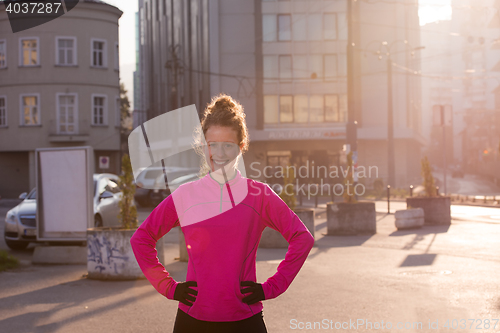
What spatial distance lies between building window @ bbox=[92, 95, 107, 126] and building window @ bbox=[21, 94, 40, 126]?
3362mm

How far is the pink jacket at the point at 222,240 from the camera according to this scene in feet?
8.86

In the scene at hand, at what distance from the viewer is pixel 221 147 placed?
2.88 meters

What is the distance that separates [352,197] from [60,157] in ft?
23.2

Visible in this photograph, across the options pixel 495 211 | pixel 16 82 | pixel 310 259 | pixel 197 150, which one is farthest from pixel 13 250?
pixel 16 82

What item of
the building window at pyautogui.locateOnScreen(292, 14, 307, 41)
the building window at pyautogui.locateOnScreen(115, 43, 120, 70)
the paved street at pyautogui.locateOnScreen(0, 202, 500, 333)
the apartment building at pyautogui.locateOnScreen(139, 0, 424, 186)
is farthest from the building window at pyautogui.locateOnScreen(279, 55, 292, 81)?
the paved street at pyautogui.locateOnScreen(0, 202, 500, 333)

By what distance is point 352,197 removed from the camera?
48.7 ft

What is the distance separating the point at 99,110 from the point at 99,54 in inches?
139

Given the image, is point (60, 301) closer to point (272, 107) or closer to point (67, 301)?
point (67, 301)

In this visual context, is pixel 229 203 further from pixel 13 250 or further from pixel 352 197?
pixel 352 197

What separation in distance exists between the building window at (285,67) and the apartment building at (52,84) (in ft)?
45.3

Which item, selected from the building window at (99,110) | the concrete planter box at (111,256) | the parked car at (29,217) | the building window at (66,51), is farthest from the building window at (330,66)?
the concrete planter box at (111,256)

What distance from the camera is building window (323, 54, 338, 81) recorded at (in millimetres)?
46375


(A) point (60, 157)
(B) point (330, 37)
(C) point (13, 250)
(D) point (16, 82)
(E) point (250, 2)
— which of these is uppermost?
(E) point (250, 2)

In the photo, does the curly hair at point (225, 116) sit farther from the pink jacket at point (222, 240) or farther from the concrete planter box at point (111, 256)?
the concrete planter box at point (111, 256)
